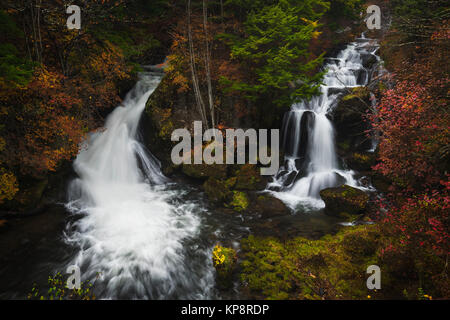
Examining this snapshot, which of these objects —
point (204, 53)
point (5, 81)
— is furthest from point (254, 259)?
point (204, 53)

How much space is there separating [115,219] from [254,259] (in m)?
5.58

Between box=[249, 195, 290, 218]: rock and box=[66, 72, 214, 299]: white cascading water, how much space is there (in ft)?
8.67

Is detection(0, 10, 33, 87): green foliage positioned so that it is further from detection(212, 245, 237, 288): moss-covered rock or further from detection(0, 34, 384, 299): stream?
detection(212, 245, 237, 288): moss-covered rock

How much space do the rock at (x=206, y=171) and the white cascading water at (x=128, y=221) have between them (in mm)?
1636

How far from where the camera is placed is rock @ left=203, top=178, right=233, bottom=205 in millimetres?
10105

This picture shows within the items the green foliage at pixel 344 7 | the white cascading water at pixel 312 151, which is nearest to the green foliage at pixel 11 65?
the white cascading water at pixel 312 151

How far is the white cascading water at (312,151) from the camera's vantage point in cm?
1083

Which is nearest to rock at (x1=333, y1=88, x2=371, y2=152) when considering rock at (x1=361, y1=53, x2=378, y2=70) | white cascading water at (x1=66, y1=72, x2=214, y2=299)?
rock at (x1=361, y1=53, x2=378, y2=70)

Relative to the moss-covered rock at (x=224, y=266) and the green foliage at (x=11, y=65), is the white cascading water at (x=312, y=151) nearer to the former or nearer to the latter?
the moss-covered rock at (x=224, y=266)

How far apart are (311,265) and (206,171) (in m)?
6.87

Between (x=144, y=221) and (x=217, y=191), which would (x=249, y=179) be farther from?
(x=144, y=221)

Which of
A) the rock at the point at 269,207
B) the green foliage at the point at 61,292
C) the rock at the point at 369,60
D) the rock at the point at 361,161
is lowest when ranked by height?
the green foliage at the point at 61,292

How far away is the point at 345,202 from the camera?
8391 mm

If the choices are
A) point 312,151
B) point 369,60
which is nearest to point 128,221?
point 312,151
